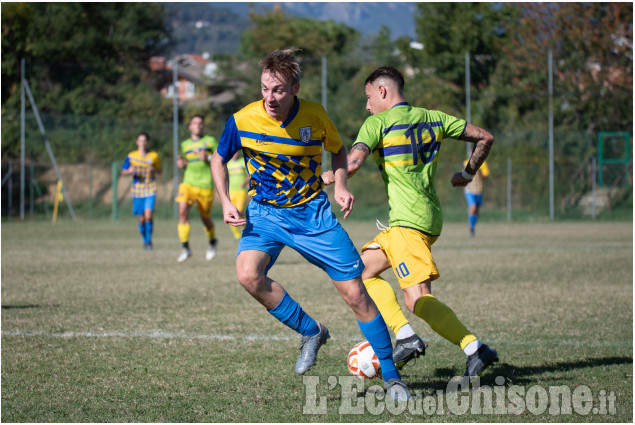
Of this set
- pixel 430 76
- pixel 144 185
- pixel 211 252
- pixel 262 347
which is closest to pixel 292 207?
pixel 262 347

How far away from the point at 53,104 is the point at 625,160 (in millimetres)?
21099

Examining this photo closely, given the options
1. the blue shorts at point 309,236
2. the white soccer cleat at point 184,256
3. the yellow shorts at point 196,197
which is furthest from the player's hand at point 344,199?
the yellow shorts at point 196,197

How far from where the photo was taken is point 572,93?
2891 cm

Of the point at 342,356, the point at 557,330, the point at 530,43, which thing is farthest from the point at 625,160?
the point at 342,356

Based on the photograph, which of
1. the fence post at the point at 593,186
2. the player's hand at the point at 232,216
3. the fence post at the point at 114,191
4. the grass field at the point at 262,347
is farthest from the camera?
the fence post at the point at 114,191

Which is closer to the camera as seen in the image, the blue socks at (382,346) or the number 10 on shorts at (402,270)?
the blue socks at (382,346)

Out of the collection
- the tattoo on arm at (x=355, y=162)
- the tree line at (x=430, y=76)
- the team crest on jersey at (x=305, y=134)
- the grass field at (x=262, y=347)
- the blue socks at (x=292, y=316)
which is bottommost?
the grass field at (x=262, y=347)

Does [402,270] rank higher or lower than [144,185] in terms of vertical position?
lower

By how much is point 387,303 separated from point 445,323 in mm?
465

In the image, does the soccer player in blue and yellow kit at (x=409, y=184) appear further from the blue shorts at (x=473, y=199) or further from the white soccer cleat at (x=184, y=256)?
the blue shorts at (x=473, y=199)

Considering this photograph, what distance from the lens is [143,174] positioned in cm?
1501

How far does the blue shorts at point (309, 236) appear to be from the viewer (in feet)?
14.8

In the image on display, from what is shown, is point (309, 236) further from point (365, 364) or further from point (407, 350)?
point (407, 350)

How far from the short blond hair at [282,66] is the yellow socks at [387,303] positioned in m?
1.53
